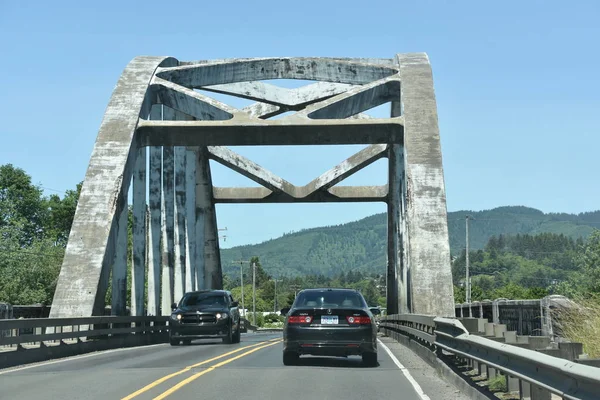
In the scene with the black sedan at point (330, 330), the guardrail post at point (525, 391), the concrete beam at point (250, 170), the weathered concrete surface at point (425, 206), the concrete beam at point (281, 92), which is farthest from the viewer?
the concrete beam at point (250, 170)

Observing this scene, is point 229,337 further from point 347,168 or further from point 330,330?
point 347,168

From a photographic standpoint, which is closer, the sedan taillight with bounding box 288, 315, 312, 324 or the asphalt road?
the asphalt road

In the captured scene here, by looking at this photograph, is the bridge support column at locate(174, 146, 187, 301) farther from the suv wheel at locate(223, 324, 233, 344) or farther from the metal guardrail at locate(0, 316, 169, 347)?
the suv wheel at locate(223, 324, 233, 344)

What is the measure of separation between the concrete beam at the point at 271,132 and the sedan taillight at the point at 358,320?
41.4ft

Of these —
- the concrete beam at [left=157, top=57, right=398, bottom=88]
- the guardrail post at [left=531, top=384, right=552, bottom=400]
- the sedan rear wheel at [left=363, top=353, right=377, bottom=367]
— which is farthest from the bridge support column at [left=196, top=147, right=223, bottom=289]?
the guardrail post at [left=531, top=384, right=552, bottom=400]

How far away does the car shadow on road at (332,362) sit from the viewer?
57.7 feet

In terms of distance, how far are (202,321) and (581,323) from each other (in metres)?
14.7

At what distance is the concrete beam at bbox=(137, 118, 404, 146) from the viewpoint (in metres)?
28.9

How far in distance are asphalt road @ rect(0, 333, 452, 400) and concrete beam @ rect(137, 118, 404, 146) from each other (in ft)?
34.8

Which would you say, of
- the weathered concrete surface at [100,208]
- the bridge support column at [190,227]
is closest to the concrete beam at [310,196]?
the bridge support column at [190,227]

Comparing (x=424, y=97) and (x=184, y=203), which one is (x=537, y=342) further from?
(x=184, y=203)

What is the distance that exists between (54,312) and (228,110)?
8.91 m

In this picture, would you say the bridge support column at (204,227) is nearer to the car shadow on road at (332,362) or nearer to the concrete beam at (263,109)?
the concrete beam at (263,109)

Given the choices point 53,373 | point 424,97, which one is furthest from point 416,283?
point 53,373
